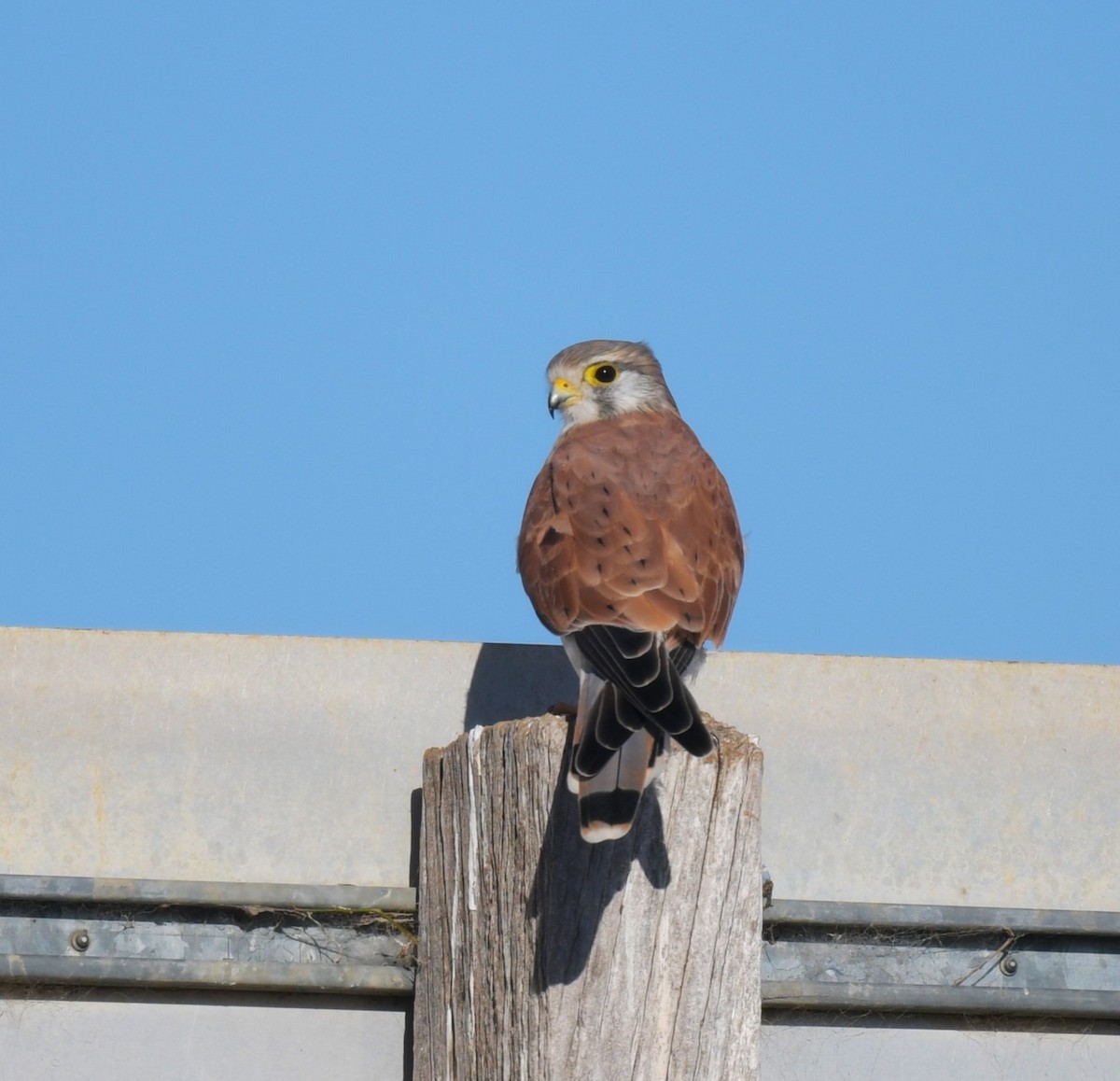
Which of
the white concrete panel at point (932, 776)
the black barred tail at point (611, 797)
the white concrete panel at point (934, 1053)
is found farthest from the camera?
the white concrete panel at point (932, 776)

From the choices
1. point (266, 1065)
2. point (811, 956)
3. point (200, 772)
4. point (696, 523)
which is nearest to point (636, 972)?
point (811, 956)

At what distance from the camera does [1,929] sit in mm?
2463

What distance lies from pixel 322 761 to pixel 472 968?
1.94ft

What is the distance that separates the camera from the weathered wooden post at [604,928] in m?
2.07

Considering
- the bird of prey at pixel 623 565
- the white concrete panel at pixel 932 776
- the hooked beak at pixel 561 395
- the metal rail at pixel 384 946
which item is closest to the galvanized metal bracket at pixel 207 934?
the metal rail at pixel 384 946

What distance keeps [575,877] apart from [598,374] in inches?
85.1

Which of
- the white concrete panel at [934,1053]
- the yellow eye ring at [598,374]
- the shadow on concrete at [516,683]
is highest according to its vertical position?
the yellow eye ring at [598,374]

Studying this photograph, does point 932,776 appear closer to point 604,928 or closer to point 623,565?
point 623,565

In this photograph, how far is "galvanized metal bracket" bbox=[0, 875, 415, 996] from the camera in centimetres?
242

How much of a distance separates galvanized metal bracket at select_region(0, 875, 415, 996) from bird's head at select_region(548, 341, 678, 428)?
179 cm

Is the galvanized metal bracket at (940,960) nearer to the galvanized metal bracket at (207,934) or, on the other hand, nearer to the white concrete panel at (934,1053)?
the white concrete panel at (934,1053)

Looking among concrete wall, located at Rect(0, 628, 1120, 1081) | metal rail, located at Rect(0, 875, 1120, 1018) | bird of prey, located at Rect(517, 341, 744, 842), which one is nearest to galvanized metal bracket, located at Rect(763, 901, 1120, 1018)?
metal rail, located at Rect(0, 875, 1120, 1018)

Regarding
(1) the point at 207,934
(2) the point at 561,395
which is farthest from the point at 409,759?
(2) the point at 561,395

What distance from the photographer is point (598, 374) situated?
4.07 metres
